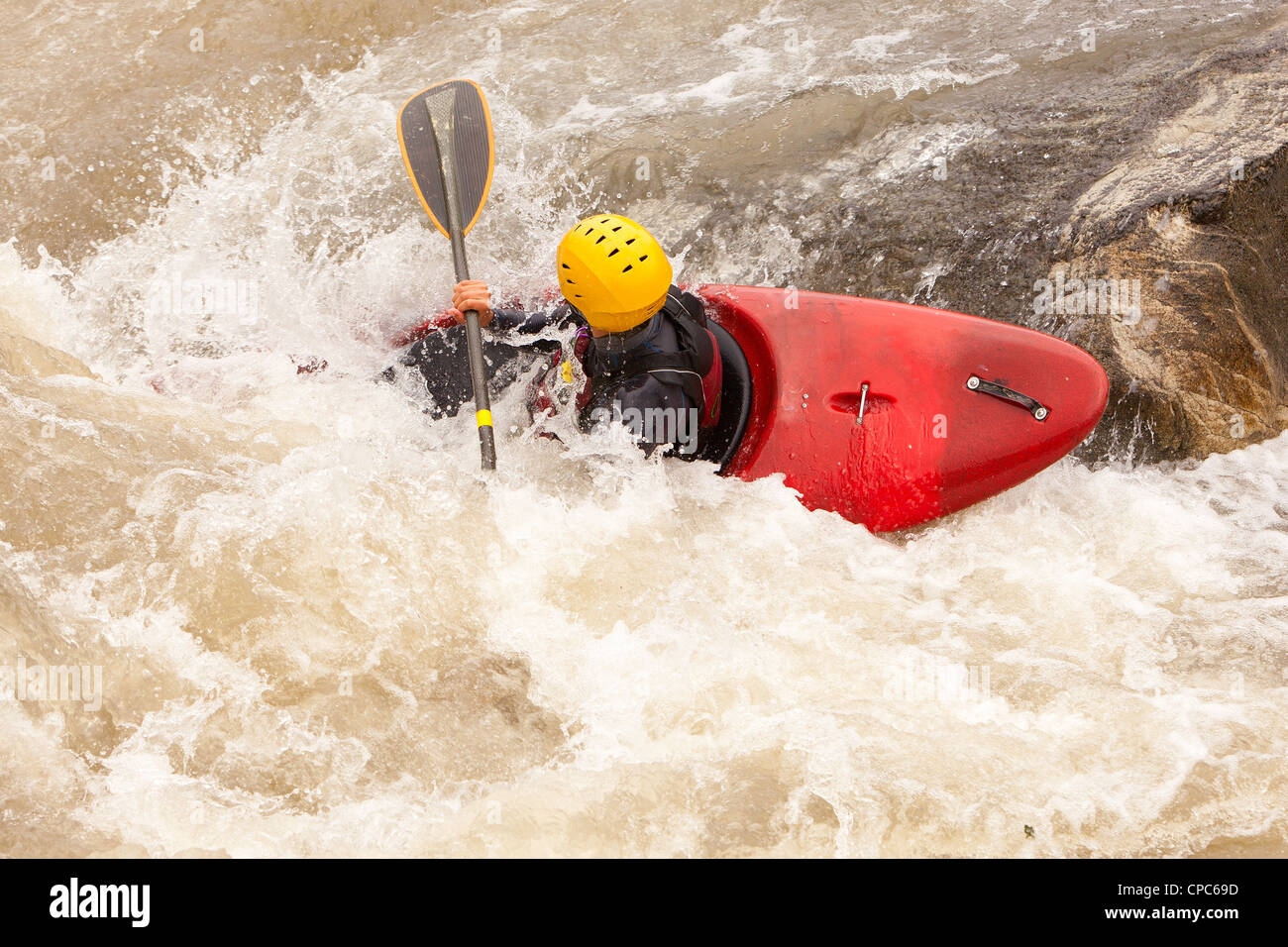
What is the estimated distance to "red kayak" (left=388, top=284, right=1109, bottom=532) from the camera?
3.37 meters

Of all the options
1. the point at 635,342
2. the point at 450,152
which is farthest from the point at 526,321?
the point at 450,152

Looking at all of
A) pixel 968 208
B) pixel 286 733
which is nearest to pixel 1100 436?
pixel 968 208

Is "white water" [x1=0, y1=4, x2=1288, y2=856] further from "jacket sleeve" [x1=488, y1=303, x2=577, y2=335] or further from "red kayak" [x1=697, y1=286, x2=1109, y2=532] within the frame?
"jacket sleeve" [x1=488, y1=303, x2=577, y2=335]

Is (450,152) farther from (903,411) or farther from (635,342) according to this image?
(903,411)

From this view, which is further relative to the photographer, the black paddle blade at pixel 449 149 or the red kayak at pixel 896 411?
the black paddle blade at pixel 449 149

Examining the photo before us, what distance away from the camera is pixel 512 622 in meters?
2.97

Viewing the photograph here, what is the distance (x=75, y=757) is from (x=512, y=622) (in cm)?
120

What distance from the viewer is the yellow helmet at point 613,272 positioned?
2834 mm

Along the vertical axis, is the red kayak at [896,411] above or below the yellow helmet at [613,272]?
below

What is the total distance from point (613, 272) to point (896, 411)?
1.20 metres

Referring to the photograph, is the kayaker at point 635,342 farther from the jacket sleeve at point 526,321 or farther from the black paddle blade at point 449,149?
the black paddle blade at point 449,149

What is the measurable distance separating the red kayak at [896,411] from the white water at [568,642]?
149 millimetres

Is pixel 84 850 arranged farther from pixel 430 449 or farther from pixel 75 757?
pixel 430 449

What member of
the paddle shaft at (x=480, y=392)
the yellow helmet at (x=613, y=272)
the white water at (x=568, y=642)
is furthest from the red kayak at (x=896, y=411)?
the paddle shaft at (x=480, y=392)
